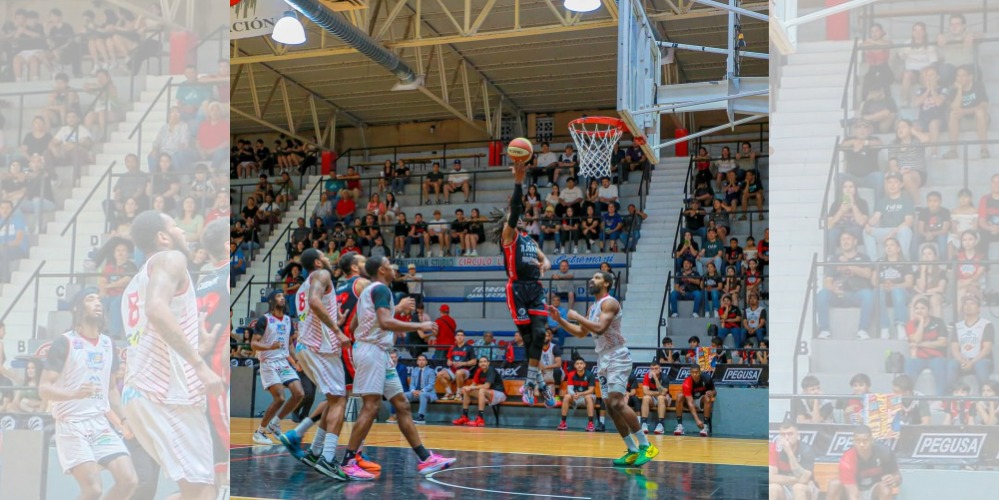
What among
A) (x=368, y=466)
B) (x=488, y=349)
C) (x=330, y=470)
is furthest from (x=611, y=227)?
(x=330, y=470)

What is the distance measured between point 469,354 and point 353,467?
29.4 ft

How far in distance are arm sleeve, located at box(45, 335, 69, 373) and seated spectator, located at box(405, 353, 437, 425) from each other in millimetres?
12330

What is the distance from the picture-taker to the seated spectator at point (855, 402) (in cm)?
434

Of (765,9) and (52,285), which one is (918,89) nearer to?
(52,285)

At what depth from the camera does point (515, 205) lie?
8.86 metres

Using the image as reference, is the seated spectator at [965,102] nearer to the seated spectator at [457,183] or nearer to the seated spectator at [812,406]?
the seated spectator at [812,406]

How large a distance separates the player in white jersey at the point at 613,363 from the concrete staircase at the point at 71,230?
5661 mm

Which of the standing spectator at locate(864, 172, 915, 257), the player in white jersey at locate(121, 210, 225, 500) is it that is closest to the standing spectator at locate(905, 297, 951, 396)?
the standing spectator at locate(864, 172, 915, 257)

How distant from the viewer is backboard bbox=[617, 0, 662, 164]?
1163cm

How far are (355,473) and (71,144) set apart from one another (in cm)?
444

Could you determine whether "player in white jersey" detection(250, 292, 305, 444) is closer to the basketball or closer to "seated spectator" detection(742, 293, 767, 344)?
the basketball

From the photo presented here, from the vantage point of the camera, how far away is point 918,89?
446 centimetres

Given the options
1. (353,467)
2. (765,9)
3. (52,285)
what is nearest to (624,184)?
(765,9)

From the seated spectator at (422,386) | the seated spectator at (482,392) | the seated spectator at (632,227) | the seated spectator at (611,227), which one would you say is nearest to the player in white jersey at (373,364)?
the seated spectator at (482,392)
